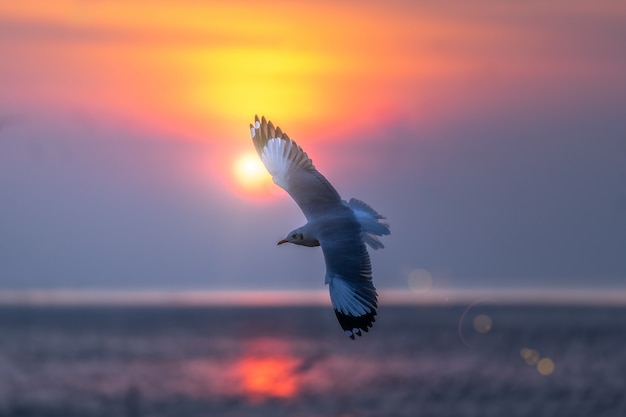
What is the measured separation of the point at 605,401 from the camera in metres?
92.7

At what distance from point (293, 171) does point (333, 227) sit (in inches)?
84.4

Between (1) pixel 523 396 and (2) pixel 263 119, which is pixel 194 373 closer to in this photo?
(1) pixel 523 396

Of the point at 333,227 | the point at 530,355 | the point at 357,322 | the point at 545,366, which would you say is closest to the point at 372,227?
the point at 333,227

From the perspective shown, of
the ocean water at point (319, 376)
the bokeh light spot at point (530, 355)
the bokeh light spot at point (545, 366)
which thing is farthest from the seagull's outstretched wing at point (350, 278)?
the bokeh light spot at point (530, 355)

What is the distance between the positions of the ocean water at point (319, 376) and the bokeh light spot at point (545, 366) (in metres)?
0.14

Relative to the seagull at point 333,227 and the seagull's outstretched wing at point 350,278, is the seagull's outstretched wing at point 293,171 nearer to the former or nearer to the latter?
the seagull at point 333,227

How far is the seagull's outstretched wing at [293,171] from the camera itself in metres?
25.0

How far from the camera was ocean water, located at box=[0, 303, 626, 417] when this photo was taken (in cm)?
8931

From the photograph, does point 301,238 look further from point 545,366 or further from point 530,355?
point 530,355

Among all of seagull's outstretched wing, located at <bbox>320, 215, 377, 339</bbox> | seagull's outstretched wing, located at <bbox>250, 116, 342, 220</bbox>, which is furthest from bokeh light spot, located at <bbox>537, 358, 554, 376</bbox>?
seagull's outstretched wing, located at <bbox>320, 215, 377, 339</bbox>

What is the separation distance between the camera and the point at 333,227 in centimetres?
2417

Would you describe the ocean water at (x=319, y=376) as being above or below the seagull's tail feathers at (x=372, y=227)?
above

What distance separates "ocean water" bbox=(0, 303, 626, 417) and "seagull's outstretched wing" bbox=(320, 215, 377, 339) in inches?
2454

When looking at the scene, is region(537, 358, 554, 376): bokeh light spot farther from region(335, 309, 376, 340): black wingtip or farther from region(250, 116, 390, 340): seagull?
region(335, 309, 376, 340): black wingtip
